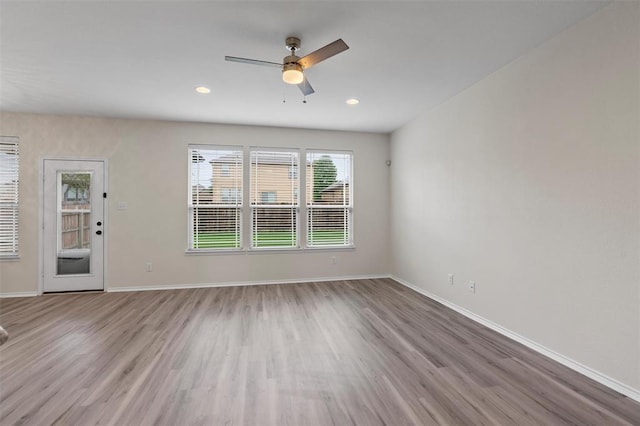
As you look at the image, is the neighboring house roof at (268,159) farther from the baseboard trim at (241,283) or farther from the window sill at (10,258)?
the window sill at (10,258)

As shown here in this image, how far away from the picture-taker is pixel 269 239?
501 centimetres

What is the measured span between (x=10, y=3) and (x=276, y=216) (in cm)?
370

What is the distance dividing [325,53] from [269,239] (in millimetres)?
3410

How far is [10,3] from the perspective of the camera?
2.01 metres

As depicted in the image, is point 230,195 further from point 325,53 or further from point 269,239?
point 325,53

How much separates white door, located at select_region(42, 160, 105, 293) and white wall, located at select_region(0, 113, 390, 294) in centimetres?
14

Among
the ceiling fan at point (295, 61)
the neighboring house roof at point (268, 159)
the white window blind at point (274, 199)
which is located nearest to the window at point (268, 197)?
the white window blind at point (274, 199)

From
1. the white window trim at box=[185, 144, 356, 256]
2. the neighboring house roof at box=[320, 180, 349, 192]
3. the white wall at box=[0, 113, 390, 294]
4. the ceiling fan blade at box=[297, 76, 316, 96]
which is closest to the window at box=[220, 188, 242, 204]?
the white window trim at box=[185, 144, 356, 256]

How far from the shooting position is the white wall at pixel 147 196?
167 inches

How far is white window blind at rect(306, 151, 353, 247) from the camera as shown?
204 inches

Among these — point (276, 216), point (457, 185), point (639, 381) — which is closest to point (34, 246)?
point (276, 216)

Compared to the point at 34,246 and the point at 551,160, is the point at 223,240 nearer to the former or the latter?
the point at 34,246

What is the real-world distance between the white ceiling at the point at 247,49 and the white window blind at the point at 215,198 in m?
0.96

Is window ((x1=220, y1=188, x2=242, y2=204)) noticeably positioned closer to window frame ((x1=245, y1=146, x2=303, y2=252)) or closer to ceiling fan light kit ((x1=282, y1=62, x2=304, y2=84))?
window frame ((x1=245, y1=146, x2=303, y2=252))
